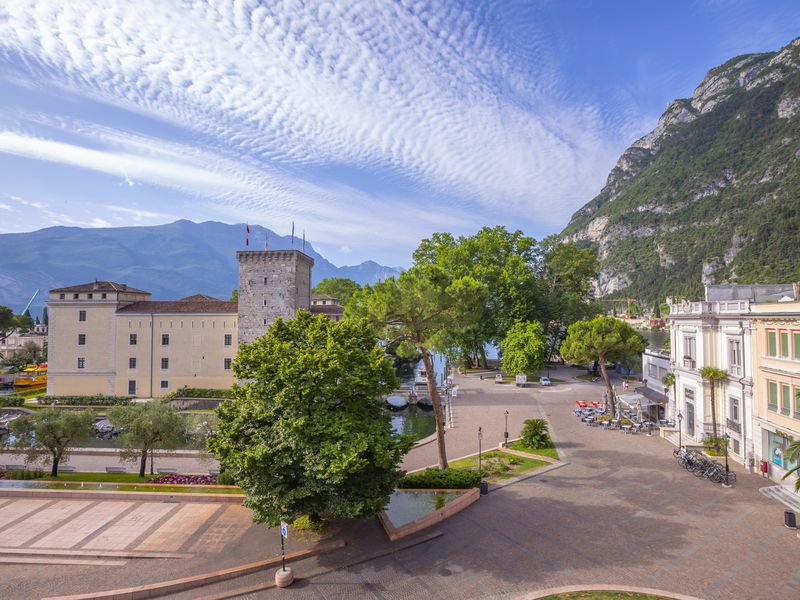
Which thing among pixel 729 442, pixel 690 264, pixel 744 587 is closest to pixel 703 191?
pixel 690 264

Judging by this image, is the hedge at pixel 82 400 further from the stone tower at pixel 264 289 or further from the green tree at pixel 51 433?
the green tree at pixel 51 433

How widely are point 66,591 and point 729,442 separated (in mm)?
30164

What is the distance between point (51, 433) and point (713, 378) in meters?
35.7

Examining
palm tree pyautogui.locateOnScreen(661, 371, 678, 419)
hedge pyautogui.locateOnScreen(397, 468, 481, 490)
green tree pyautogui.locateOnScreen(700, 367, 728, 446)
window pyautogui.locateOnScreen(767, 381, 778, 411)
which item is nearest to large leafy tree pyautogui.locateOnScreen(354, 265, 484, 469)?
hedge pyautogui.locateOnScreen(397, 468, 481, 490)

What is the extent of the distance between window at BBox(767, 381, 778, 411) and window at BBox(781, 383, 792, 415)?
0.48 metres

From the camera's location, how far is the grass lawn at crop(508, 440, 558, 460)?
26.5m

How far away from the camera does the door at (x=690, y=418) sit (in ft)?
96.1

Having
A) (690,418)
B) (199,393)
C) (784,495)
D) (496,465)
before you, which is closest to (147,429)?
(496,465)

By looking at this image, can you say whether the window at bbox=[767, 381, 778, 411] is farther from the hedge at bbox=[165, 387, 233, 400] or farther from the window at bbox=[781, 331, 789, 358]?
the hedge at bbox=[165, 387, 233, 400]

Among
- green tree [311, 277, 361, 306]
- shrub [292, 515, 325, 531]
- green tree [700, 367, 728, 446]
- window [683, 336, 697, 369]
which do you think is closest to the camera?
shrub [292, 515, 325, 531]

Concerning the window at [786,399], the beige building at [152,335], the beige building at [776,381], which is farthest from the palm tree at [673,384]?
the beige building at [152,335]

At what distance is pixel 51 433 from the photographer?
980 inches

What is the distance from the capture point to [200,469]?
27891mm

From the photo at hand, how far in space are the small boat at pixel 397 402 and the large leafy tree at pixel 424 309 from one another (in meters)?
25.6
